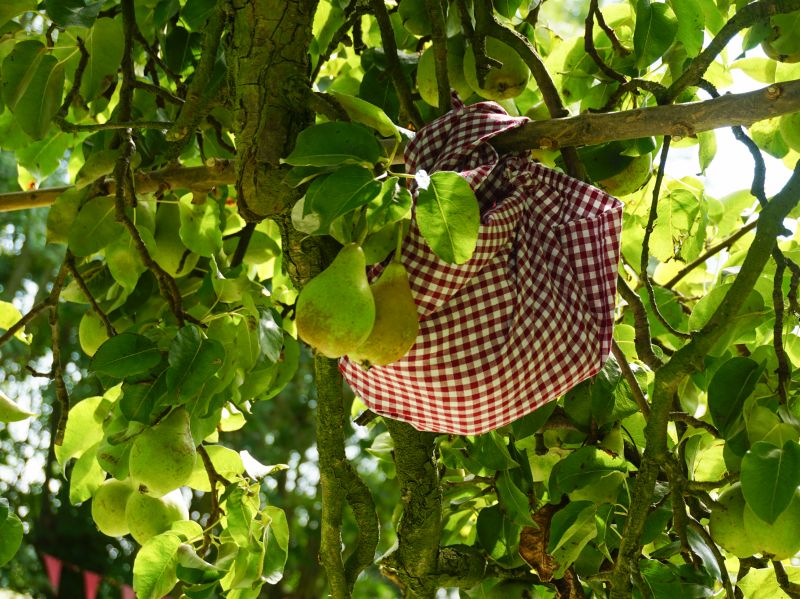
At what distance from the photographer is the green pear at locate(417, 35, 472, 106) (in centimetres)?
65

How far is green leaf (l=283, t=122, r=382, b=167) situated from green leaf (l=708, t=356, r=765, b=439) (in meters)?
0.24

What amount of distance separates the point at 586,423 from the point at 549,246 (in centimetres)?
18

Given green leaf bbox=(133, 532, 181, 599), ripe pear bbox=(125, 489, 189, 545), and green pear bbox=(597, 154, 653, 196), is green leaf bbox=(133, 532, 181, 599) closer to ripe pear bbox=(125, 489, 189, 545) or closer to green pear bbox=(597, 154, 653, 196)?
ripe pear bbox=(125, 489, 189, 545)

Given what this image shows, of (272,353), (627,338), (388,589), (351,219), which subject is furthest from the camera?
(388,589)

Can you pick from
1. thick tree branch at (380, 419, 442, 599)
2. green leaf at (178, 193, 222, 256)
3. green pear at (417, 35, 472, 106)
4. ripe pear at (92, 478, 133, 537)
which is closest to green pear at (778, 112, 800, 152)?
green pear at (417, 35, 472, 106)

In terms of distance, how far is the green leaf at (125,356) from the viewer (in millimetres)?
542

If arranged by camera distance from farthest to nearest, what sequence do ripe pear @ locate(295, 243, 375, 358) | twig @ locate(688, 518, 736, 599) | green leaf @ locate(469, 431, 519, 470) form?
green leaf @ locate(469, 431, 519, 470) → twig @ locate(688, 518, 736, 599) → ripe pear @ locate(295, 243, 375, 358)

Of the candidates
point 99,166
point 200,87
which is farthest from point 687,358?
point 99,166

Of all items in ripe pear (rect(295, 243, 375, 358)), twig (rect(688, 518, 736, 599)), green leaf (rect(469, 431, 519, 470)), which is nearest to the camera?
ripe pear (rect(295, 243, 375, 358))

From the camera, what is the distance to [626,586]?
1.64ft

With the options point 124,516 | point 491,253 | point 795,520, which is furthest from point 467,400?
point 124,516

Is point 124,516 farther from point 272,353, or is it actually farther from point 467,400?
point 467,400

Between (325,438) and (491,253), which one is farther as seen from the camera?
(325,438)

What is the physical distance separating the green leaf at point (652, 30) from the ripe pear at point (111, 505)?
49 centimetres
